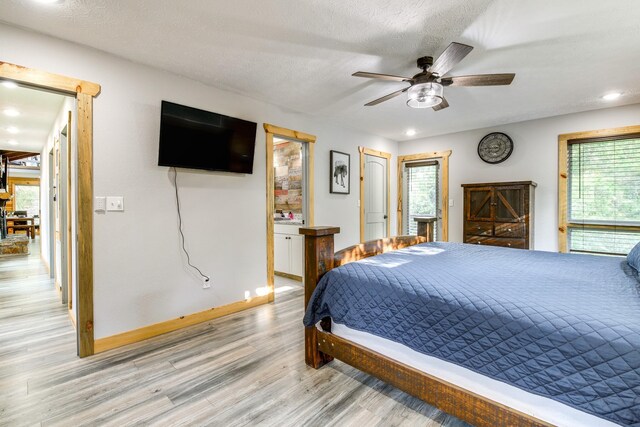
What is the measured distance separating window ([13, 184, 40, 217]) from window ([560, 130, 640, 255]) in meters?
16.7

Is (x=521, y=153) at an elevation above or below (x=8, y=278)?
above

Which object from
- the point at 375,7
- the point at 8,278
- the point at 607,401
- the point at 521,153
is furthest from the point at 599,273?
the point at 8,278

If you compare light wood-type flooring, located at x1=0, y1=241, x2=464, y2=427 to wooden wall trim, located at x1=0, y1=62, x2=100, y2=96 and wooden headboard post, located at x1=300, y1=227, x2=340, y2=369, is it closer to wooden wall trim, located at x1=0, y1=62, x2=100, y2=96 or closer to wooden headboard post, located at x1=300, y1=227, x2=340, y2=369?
wooden headboard post, located at x1=300, y1=227, x2=340, y2=369

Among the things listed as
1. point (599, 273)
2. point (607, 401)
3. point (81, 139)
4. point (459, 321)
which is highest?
point (81, 139)

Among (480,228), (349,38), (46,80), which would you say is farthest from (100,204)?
(480,228)

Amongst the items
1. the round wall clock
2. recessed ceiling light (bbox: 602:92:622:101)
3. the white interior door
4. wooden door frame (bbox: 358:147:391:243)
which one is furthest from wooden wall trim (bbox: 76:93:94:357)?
recessed ceiling light (bbox: 602:92:622:101)

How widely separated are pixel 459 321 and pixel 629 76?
3.32 metres

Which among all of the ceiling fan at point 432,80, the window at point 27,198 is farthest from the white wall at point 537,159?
the window at point 27,198

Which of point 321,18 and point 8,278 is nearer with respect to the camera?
point 321,18

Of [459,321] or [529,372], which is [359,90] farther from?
[529,372]

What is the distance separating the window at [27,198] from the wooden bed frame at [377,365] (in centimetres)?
1488

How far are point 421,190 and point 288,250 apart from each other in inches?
107

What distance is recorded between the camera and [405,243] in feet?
10.1

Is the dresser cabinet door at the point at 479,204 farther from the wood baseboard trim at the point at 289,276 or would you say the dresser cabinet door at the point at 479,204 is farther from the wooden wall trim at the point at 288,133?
the wood baseboard trim at the point at 289,276
